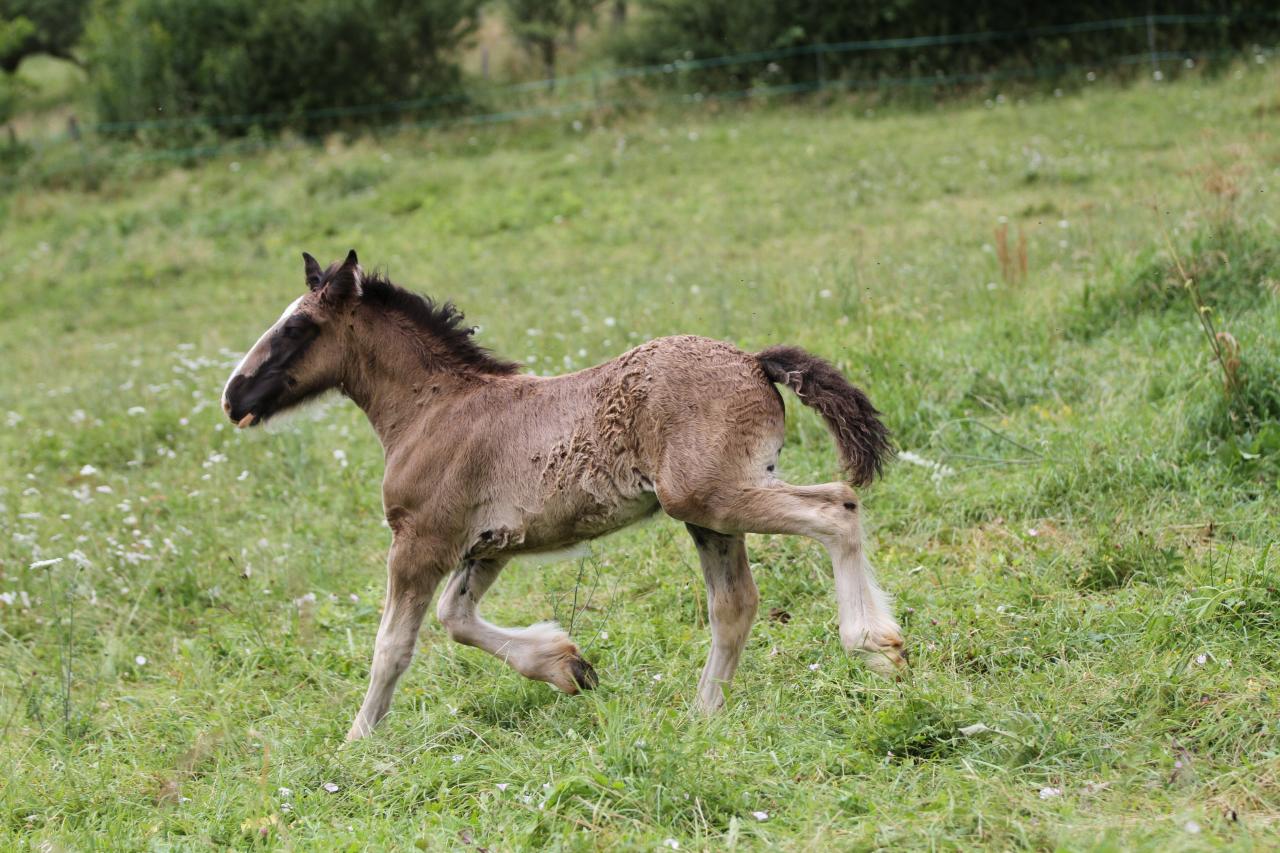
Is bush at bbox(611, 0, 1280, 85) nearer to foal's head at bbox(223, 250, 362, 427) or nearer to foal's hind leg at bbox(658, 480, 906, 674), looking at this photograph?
foal's head at bbox(223, 250, 362, 427)

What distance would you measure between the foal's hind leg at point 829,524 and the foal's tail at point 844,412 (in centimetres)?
14

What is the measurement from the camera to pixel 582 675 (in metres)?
4.76

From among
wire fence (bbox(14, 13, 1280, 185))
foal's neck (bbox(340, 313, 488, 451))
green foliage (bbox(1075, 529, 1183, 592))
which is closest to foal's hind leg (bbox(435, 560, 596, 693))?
foal's neck (bbox(340, 313, 488, 451))

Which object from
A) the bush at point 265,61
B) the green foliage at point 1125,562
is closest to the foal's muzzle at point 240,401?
the green foliage at point 1125,562

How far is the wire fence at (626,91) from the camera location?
19.9 metres

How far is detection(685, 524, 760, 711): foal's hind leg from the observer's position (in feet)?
15.6

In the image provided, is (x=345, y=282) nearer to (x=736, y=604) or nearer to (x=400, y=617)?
(x=400, y=617)

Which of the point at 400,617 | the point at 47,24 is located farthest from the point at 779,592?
the point at 47,24

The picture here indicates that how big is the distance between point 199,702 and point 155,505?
104 inches

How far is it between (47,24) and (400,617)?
111 feet

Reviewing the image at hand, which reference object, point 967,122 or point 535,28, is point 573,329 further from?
point 535,28

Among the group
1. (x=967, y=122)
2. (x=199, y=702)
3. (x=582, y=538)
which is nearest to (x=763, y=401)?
(x=582, y=538)

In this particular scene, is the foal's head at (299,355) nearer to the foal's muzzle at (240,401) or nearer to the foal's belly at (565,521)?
the foal's muzzle at (240,401)

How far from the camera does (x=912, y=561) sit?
5691 millimetres
